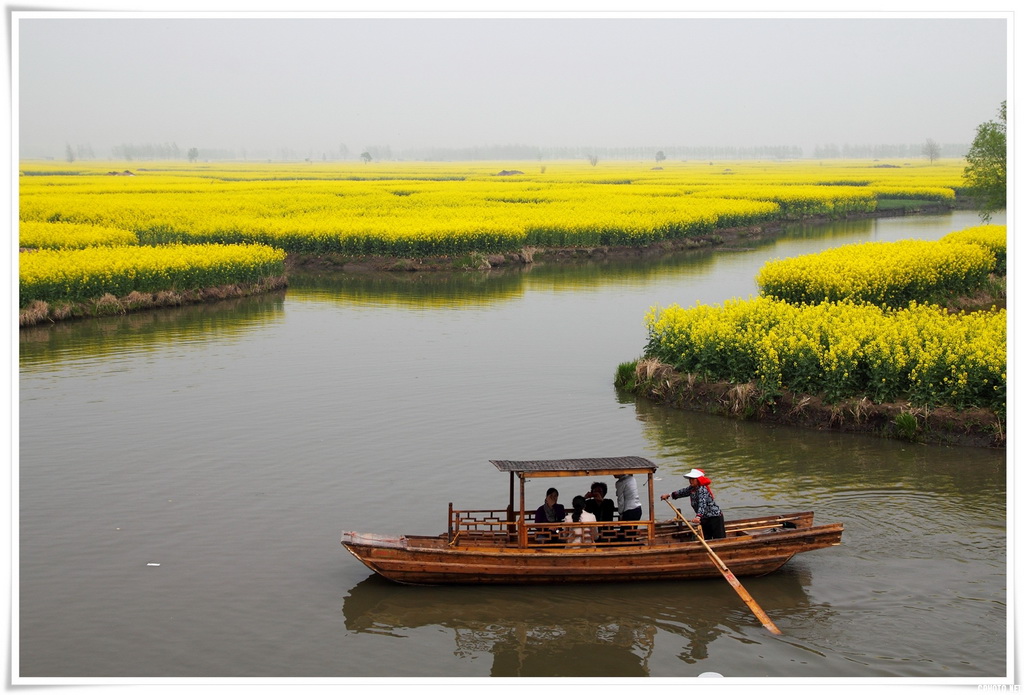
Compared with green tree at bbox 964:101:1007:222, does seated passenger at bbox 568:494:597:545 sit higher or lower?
lower

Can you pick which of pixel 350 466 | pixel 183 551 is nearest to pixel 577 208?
pixel 350 466

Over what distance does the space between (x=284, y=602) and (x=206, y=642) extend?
1294 millimetres

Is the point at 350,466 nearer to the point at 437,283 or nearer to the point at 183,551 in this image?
the point at 183,551

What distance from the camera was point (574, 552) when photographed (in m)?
13.8

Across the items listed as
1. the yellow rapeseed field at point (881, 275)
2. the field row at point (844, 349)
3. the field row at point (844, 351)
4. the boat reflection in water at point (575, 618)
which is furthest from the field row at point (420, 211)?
the boat reflection in water at point (575, 618)

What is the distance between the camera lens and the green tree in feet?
184

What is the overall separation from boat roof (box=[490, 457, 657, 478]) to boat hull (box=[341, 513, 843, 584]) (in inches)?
37.8

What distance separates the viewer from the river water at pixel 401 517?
12367 millimetres

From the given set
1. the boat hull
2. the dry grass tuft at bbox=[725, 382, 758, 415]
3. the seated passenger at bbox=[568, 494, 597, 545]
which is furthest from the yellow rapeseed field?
the seated passenger at bbox=[568, 494, 597, 545]

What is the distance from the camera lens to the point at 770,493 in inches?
704

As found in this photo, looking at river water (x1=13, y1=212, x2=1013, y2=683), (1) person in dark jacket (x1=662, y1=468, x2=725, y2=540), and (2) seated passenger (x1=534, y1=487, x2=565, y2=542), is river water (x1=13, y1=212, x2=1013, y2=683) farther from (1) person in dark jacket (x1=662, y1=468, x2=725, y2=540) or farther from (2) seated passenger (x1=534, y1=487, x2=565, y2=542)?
(2) seated passenger (x1=534, y1=487, x2=565, y2=542)

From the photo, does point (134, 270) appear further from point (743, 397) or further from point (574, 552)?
point (574, 552)

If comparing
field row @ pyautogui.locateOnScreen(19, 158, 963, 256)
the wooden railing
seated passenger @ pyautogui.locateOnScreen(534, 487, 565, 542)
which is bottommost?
the wooden railing
